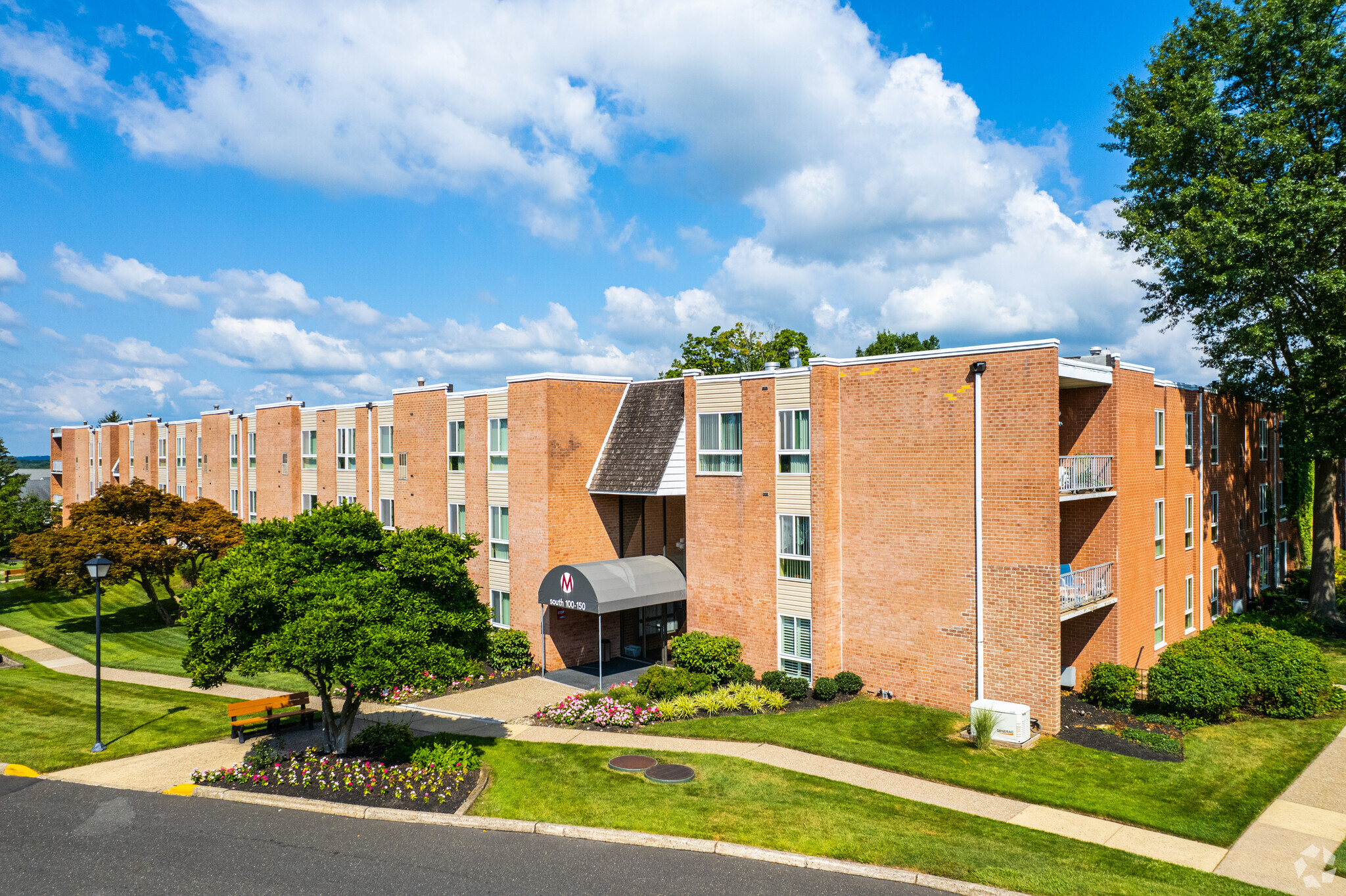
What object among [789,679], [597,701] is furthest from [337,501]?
[789,679]

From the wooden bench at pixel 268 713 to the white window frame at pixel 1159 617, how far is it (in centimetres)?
2343

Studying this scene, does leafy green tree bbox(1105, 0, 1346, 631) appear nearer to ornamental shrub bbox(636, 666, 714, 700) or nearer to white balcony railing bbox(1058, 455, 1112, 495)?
white balcony railing bbox(1058, 455, 1112, 495)

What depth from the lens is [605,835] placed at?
39.3 feet

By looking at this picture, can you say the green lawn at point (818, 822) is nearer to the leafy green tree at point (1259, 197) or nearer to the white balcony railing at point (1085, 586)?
the white balcony railing at point (1085, 586)

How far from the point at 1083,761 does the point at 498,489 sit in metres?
18.8

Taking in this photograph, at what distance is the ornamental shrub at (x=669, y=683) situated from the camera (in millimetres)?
20016

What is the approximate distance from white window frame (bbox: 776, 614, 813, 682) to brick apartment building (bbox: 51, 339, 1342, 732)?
0.05 meters

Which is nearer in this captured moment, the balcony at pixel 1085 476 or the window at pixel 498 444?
the balcony at pixel 1085 476

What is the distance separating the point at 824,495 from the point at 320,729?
1370cm

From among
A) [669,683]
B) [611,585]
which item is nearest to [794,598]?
[669,683]

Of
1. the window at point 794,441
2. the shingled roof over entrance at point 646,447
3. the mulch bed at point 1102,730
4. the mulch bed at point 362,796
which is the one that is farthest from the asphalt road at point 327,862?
the shingled roof over entrance at point 646,447

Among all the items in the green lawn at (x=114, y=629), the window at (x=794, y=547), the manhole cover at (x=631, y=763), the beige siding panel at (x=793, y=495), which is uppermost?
the beige siding panel at (x=793, y=495)

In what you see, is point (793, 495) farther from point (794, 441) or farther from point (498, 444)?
point (498, 444)

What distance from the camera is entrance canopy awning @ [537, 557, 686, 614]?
22062 millimetres
